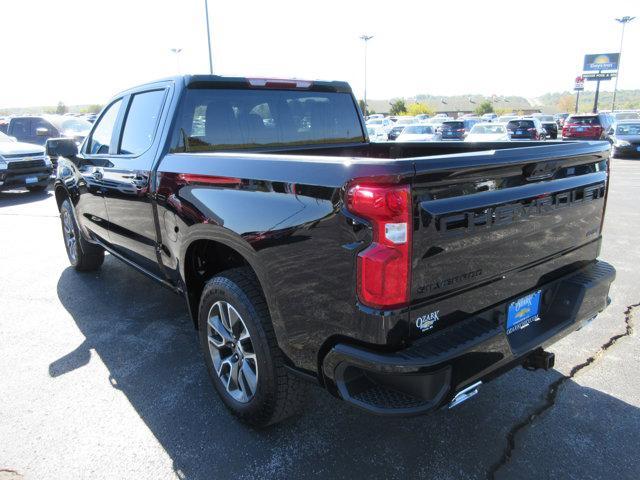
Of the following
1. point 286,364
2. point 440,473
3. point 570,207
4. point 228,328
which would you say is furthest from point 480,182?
point 228,328

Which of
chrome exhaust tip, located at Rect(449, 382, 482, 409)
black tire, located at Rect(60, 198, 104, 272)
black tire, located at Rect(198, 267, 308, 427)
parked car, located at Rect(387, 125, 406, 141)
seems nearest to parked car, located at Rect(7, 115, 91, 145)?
black tire, located at Rect(60, 198, 104, 272)

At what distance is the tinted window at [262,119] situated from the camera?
3.37m

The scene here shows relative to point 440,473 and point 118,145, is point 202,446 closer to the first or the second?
point 440,473

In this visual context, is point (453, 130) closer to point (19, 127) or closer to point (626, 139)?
point (626, 139)

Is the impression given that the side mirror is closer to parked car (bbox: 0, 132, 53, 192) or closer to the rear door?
the rear door

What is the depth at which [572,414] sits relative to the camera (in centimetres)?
281

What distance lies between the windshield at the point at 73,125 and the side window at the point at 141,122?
13528 millimetres

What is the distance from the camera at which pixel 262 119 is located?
3.69 meters

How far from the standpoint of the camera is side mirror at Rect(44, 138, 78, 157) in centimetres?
484

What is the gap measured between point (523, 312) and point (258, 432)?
5.24 feet

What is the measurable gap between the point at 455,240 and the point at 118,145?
3.17m

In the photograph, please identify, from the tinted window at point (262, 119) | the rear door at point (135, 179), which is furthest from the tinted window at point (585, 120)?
the rear door at point (135, 179)

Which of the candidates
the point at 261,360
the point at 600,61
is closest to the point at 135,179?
the point at 261,360

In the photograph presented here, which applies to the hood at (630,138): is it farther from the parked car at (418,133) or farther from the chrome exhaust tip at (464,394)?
the chrome exhaust tip at (464,394)
